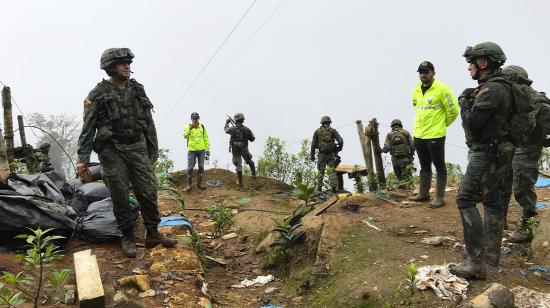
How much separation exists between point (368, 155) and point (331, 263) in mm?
4766

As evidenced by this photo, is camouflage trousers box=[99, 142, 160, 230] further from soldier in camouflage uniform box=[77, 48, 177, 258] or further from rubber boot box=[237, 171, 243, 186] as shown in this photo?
rubber boot box=[237, 171, 243, 186]

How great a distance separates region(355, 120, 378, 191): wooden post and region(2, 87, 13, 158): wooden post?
8.04 metres

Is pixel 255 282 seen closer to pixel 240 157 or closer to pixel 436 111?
pixel 436 111

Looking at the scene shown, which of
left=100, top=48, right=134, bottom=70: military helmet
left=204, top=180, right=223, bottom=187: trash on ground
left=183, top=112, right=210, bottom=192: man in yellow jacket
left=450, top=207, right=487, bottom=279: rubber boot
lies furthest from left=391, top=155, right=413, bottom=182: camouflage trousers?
left=100, top=48, right=134, bottom=70: military helmet

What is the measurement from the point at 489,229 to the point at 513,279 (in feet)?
1.55

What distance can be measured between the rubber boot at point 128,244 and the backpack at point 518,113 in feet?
12.8

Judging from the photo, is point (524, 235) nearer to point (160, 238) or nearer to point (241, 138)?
point (160, 238)

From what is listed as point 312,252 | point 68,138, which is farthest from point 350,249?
point 68,138

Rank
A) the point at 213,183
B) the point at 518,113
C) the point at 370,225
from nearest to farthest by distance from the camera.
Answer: the point at 518,113
the point at 370,225
the point at 213,183

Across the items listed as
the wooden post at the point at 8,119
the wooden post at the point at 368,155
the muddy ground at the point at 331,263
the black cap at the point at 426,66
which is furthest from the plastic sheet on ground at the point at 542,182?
the wooden post at the point at 8,119

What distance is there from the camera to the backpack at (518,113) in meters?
3.77

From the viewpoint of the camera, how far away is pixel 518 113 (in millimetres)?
3807

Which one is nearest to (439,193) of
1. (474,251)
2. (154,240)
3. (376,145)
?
(474,251)

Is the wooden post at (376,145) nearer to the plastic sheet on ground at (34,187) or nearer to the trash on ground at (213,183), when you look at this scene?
the trash on ground at (213,183)
